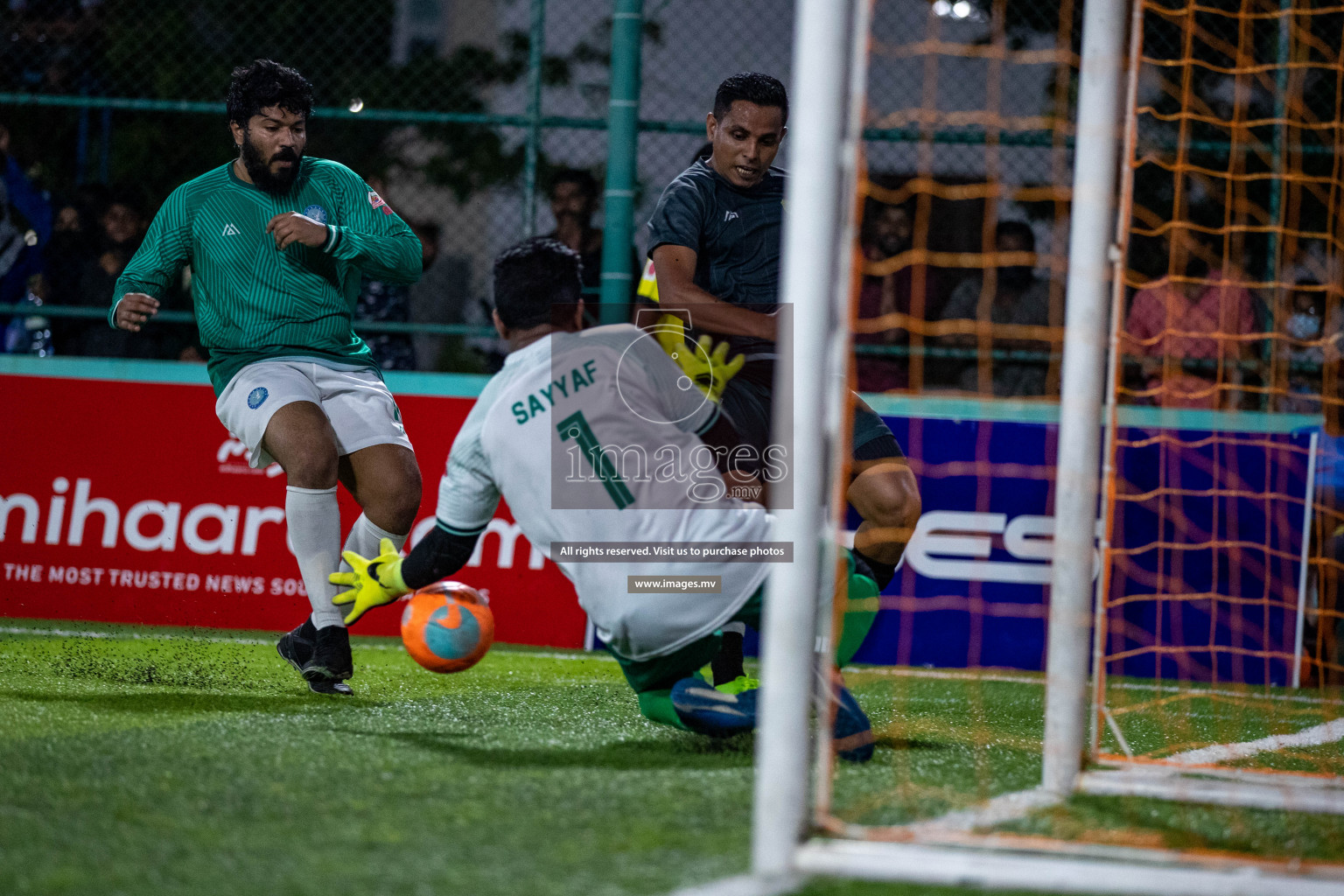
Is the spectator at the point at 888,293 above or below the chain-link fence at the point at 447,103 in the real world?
below

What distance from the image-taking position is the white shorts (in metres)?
4.93

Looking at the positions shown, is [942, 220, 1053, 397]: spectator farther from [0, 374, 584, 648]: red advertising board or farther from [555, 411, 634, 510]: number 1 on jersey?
[555, 411, 634, 510]: number 1 on jersey

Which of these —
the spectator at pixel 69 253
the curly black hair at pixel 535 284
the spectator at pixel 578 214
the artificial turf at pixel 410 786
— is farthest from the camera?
the spectator at pixel 69 253

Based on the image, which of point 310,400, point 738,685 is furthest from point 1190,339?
point 310,400

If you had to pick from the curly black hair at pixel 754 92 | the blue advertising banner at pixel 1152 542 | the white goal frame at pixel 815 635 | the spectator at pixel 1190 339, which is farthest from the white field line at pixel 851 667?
the white goal frame at pixel 815 635

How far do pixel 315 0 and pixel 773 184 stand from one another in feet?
21.9

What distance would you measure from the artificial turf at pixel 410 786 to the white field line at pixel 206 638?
0.97 m

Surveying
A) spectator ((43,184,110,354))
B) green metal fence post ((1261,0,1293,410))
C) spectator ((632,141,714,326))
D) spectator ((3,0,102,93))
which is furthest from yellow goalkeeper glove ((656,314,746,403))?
spectator ((3,0,102,93))

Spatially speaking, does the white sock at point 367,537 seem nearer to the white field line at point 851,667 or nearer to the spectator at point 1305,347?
the white field line at point 851,667

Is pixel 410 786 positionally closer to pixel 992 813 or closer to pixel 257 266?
pixel 992 813

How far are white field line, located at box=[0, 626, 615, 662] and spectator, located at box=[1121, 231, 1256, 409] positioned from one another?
3065mm

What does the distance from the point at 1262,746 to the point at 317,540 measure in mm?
3303

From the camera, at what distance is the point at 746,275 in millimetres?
4859

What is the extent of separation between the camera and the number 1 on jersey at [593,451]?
3.61 metres
